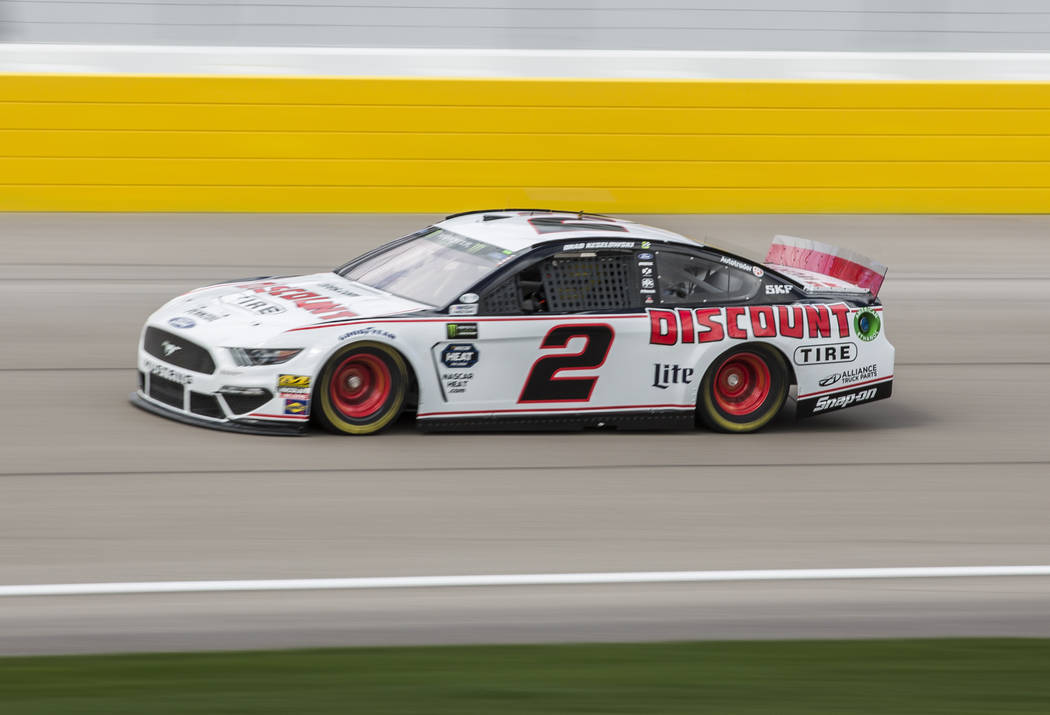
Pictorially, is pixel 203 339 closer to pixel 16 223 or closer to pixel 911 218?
pixel 16 223

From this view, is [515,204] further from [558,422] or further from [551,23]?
[558,422]

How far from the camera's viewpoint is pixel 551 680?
512 cm

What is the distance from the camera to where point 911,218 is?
1844 cm

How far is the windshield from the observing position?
883 centimetres

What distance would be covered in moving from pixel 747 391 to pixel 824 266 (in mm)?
1201

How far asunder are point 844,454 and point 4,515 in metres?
4.76

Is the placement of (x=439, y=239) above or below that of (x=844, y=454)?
above

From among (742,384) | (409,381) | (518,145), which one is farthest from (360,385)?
(518,145)

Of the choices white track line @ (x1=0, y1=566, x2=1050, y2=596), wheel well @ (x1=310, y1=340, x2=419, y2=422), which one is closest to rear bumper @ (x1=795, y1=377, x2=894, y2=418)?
wheel well @ (x1=310, y1=340, x2=419, y2=422)

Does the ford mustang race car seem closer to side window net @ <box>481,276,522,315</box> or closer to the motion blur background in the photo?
side window net @ <box>481,276,522,315</box>

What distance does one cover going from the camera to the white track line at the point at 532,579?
6.06 meters

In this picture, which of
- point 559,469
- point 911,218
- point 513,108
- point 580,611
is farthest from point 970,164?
point 580,611

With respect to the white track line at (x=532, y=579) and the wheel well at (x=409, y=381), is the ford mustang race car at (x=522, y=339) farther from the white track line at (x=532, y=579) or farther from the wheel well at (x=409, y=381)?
the white track line at (x=532, y=579)

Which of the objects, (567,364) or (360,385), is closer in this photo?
(360,385)
